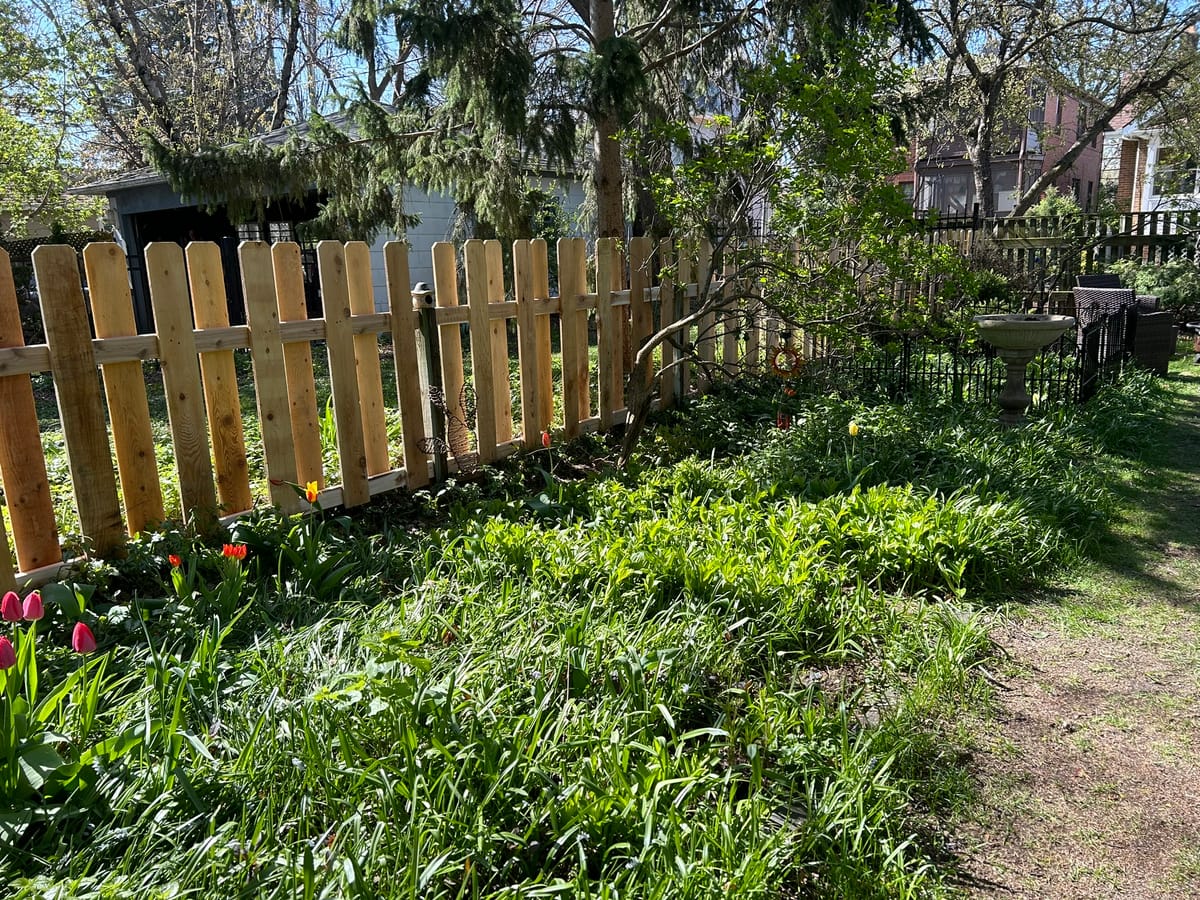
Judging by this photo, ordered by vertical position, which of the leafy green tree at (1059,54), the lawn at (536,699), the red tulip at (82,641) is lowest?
the lawn at (536,699)

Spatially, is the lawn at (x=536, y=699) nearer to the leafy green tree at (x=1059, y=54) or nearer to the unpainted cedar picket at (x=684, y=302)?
the unpainted cedar picket at (x=684, y=302)

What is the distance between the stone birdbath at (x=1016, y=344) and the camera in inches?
265

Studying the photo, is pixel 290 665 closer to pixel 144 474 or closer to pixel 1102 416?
pixel 144 474

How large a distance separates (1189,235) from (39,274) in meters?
15.2

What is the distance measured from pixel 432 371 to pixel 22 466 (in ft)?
7.09

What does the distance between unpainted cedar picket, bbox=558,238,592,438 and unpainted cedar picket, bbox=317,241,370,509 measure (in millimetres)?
1723

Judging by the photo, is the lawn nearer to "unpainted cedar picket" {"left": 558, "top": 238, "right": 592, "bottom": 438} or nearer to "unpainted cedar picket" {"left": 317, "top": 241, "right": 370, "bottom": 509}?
"unpainted cedar picket" {"left": 317, "top": 241, "right": 370, "bottom": 509}

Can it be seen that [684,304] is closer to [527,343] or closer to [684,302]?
[684,302]

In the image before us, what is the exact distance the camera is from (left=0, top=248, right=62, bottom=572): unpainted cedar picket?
354cm

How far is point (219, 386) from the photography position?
425 cm

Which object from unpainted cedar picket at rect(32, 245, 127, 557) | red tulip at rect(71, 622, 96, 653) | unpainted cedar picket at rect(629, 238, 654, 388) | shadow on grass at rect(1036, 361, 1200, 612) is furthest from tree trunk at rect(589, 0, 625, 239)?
red tulip at rect(71, 622, 96, 653)

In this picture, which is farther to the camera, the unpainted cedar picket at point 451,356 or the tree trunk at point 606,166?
the tree trunk at point 606,166

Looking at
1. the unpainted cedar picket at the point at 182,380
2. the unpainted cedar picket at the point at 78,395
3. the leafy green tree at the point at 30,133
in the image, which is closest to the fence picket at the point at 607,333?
the unpainted cedar picket at the point at 182,380

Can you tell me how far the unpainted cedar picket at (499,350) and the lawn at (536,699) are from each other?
94cm
